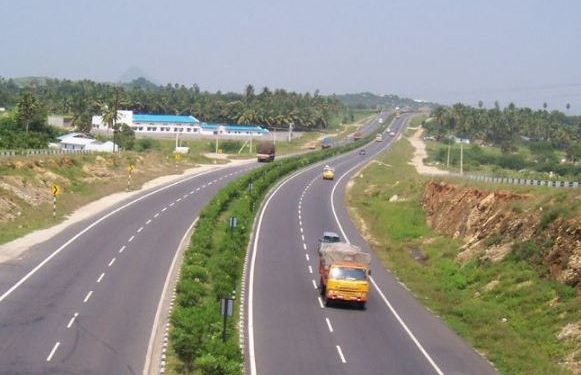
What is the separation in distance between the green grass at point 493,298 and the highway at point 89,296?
502 inches

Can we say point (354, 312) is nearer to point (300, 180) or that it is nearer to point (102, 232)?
point (102, 232)

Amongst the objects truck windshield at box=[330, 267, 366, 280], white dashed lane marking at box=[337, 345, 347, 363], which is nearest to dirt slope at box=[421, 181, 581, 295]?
truck windshield at box=[330, 267, 366, 280]

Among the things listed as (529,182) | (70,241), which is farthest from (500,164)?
(70,241)

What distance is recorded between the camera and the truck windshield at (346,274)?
32562mm

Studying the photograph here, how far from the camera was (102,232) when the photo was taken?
48.9 metres

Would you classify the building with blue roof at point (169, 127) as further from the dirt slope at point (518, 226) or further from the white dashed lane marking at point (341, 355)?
the white dashed lane marking at point (341, 355)

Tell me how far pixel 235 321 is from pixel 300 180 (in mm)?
64361

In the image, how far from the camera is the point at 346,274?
32.6 m

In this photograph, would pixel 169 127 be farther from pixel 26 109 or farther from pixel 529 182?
pixel 529 182

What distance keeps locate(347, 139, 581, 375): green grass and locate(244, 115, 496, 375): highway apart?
973 mm

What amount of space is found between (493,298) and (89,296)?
59.2ft

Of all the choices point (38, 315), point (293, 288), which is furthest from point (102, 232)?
point (38, 315)

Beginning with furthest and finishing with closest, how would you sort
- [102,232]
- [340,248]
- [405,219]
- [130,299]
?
[405,219] → [102,232] → [340,248] → [130,299]

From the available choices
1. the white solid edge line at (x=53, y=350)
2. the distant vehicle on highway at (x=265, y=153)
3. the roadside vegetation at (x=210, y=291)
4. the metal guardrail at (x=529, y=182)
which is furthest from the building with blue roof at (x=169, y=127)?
the white solid edge line at (x=53, y=350)
